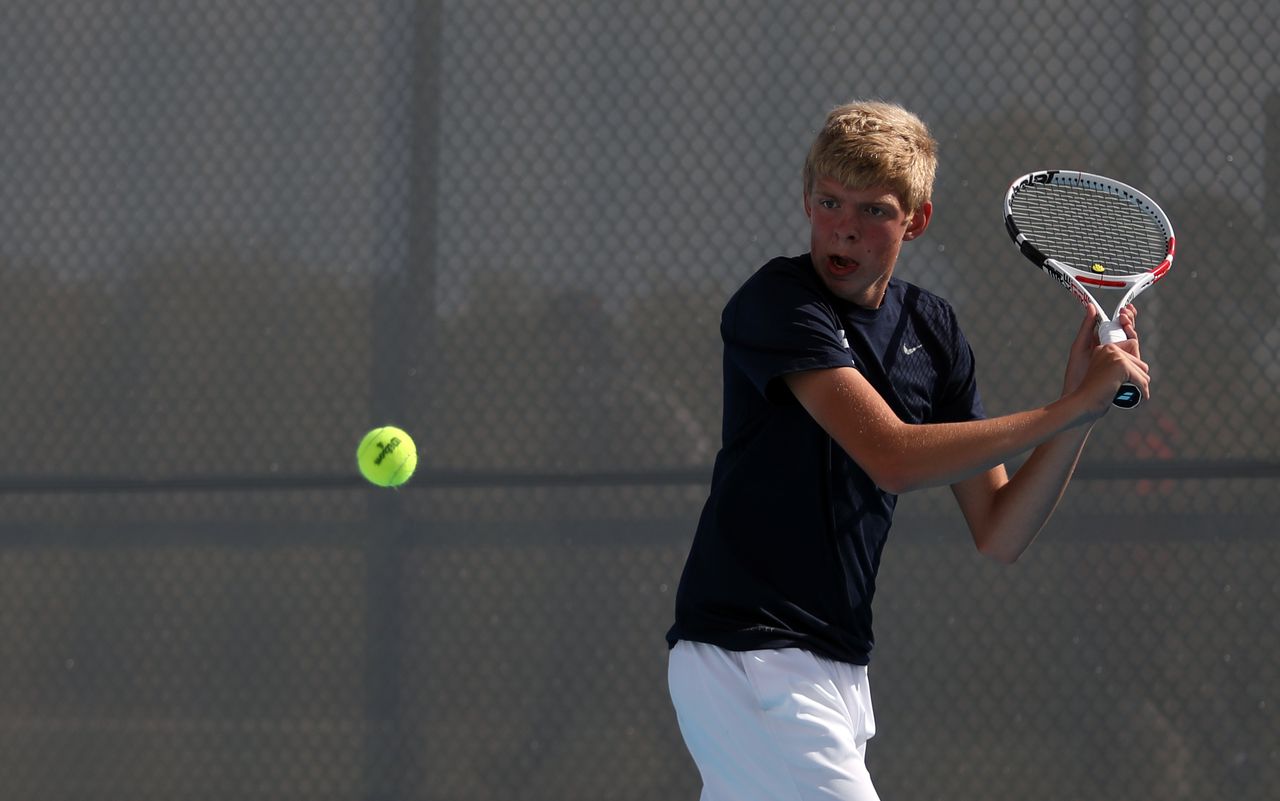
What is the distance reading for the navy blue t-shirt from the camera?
5.85ft

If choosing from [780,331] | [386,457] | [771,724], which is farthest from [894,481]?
[386,457]

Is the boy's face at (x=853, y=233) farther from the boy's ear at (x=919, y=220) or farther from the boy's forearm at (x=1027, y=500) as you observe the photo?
the boy's forearm at (x=1027, y=500)

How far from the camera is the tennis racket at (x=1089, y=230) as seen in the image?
2.09 metres

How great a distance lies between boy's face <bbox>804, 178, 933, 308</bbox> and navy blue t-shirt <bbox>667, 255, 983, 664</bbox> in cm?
3

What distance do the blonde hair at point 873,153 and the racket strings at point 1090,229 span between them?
307 mm

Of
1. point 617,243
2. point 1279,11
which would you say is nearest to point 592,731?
point 617,243

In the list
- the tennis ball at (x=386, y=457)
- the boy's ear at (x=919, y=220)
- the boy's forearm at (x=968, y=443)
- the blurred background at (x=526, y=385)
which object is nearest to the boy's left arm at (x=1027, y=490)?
the boy's forearm at (x=968, y=443)

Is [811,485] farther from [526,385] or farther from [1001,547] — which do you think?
[526,385]

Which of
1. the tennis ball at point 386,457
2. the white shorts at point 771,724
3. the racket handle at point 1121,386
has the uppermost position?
the racket handle at point 1121,386

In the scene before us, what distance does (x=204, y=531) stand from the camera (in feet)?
11.6

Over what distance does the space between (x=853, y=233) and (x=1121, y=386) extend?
38 cm

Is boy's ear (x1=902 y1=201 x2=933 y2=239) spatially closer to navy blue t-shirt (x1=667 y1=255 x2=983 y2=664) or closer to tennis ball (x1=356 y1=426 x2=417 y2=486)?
navy blue t-shirt (x1=667 y1=255 x2=983 y2=664)

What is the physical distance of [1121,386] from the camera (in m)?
1.60

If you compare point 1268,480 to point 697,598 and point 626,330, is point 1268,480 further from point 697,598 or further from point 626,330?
point 697,598
